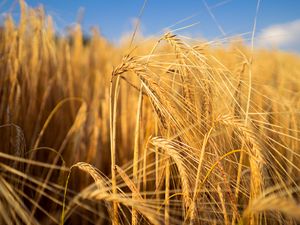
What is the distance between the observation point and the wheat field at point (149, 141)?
81cm

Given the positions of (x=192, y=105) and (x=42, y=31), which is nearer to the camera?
A: (x=192, y=105)

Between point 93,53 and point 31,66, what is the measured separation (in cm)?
172

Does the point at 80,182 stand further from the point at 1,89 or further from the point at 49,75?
the point at 49,75

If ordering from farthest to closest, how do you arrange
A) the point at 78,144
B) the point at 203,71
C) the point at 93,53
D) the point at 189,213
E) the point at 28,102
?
the point at 93,53
the point at 28,102
the point at 78,144
the point at 203,71
the point at 189,213

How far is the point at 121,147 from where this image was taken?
1.79 metres

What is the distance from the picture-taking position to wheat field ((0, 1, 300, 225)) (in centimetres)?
81

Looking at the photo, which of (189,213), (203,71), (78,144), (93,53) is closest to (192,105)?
(203,71)

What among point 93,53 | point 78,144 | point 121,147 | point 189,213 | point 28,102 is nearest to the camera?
point 189,213

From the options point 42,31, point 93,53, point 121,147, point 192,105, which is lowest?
point 121,147

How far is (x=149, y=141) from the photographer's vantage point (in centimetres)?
90

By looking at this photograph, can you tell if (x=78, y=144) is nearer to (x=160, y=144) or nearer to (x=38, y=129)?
(x=38, y=129)

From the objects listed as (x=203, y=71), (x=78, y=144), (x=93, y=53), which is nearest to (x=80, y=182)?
(x=78, y=144)

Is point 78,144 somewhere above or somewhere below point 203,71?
below

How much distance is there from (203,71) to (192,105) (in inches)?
4.2
